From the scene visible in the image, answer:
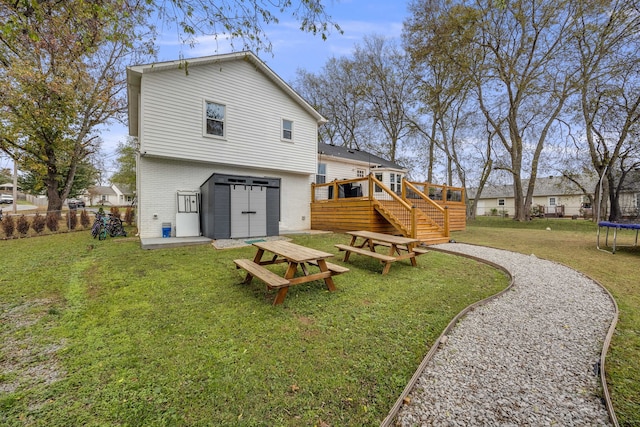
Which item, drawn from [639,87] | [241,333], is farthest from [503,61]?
[241,333]

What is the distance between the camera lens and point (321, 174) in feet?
Answer: 49.6

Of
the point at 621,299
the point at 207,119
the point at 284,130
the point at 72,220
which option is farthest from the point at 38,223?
the point at 621,299

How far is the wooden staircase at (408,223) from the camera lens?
872 cm

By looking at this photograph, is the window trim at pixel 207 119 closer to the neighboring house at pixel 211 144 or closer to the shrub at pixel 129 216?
the neighboring house at pixel 211 144

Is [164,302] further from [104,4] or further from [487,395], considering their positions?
[104,4]

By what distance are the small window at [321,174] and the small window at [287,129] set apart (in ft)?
11.1

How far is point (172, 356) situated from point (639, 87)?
19389 millimetres

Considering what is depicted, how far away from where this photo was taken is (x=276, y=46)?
4289 mm

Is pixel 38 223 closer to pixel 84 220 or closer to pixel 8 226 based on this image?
pixel 8 226

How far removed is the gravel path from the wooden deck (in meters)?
4.90

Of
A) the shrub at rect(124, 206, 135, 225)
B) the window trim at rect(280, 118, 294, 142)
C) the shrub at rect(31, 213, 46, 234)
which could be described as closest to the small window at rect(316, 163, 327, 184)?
the window trim at rect(280, 118, 294, 142)

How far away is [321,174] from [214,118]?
674 centimetres

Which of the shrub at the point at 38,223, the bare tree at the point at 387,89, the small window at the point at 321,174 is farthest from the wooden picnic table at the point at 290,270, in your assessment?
the bare tree at the point at 387,89

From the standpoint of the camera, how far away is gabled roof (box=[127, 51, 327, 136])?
28.0 ft
